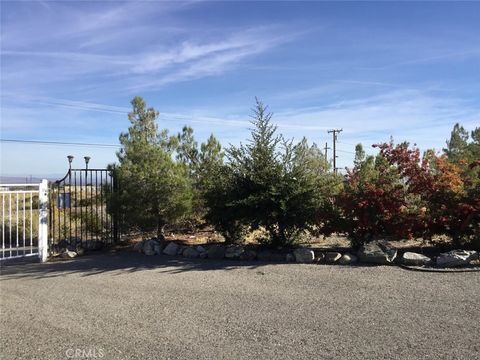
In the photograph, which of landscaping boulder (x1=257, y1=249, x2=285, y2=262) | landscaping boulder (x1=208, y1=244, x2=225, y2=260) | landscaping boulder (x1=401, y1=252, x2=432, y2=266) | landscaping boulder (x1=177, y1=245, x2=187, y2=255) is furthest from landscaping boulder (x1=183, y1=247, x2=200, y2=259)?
landscaping boulder (x1=401, y1=252, x2=432, y2=266)

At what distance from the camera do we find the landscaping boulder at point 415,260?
8.20 m

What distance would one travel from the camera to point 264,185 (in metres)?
9.81

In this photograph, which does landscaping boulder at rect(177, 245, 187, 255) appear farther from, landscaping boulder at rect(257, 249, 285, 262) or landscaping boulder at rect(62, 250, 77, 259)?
landscaping boulder at rect(62, 250, 77, 259)

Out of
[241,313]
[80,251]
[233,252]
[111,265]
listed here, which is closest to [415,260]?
[233,252]

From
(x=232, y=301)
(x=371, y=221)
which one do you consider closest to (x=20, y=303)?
(x=232, y=301)

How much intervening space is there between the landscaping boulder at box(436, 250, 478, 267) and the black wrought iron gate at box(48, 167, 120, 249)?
7.84m

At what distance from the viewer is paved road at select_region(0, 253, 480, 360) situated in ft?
15.3

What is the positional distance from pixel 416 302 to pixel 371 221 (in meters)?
3.35

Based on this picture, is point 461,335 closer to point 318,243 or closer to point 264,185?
point 264,185

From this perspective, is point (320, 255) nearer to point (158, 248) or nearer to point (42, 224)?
point (158, 248)

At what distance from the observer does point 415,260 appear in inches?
323

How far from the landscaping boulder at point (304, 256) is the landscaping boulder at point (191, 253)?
225cm

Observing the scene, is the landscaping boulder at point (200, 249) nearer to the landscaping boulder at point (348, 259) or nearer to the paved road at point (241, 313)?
the paved road at point (241, 313)

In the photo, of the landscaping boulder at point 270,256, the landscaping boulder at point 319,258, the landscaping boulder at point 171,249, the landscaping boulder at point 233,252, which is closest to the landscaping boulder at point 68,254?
the landscaping boulder at point 171,249
